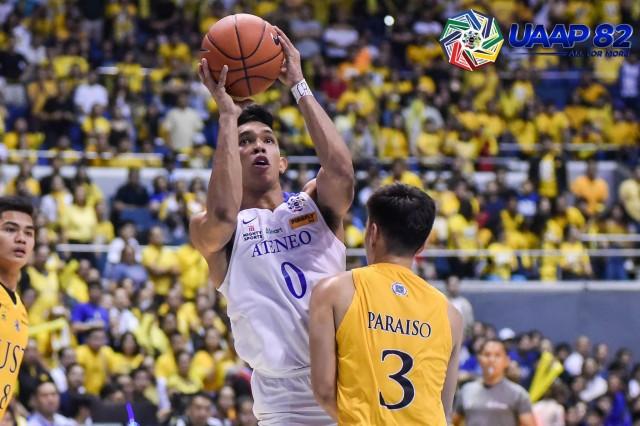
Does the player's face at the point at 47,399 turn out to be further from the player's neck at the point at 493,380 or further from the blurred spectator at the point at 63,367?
the player's neck at the point at 493,380

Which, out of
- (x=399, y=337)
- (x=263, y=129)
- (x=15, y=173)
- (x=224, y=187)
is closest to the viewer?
(x=399, y=337)

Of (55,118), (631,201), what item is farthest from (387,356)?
(631,201)

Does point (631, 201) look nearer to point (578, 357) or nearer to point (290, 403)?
point (578, 357)

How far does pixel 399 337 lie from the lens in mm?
5156

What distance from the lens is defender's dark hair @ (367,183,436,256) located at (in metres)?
5.25

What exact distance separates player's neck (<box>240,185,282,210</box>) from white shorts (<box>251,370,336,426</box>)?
89 centimetres

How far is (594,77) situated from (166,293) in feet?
33.8

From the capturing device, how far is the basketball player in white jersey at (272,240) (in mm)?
5785

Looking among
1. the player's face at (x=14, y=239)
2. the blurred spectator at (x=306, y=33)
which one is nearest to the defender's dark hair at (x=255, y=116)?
the player's face at (x=14, y=239)

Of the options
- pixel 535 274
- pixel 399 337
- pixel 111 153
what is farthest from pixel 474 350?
pixel 399 337

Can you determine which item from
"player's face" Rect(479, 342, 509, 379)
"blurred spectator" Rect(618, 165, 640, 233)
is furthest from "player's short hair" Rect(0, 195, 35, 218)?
"blurred spectator" Rect(618, 165, 640, 233)

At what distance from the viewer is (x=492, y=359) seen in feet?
34.4

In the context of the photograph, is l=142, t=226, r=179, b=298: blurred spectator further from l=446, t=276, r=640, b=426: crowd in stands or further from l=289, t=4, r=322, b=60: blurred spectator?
l=289, t=4, r=322, b=60: blurred spectator

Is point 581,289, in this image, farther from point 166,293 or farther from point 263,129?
point 263,129
